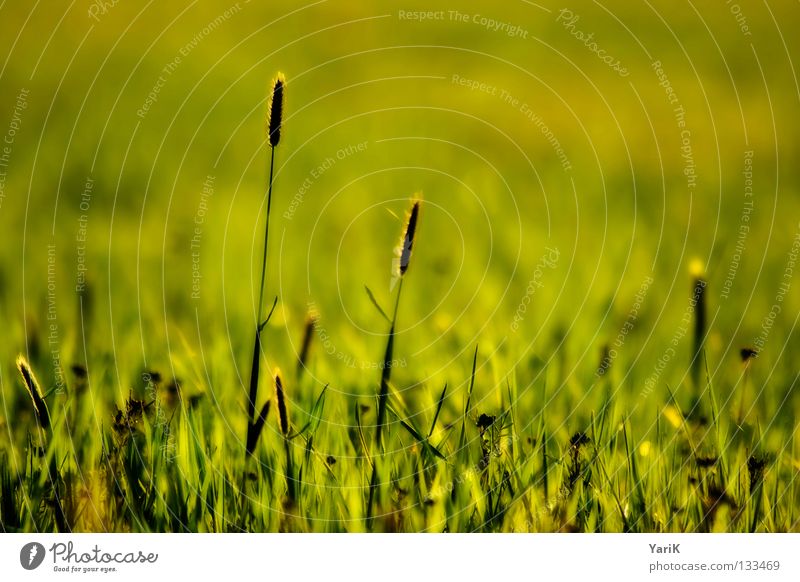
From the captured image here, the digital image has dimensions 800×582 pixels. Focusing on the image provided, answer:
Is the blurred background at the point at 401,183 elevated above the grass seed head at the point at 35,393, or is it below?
above

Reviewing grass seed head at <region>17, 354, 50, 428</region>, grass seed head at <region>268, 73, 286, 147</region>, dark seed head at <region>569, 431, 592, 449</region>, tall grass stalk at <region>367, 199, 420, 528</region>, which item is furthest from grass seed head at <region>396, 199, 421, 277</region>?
grass seed head at <region>17, 354, 50, 428</region>

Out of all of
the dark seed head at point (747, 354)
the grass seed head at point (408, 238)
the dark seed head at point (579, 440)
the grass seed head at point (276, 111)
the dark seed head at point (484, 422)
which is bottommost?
the dark seed head at point (579, 440)

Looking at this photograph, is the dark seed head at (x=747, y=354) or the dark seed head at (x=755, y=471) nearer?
the dark seed head at (x=755, y=471)

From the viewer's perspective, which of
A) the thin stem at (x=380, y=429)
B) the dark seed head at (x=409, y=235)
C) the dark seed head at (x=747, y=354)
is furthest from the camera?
the dark seed head at (x=747, y=354)

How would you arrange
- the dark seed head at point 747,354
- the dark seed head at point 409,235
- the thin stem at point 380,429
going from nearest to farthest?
A: the dark seed head at point 409,235 < the thin stem at point 380,429 < the dark seed head at point 747,354

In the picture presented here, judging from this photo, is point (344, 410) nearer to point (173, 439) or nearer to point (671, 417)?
point (173, 439)

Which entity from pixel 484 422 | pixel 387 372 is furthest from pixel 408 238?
pixel 484 422

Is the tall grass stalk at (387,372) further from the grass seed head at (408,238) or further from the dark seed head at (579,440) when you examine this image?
the dark seed head at (579,440)

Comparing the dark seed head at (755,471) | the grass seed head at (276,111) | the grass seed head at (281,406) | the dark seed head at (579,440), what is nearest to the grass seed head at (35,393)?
the grass seed head at (281,406)

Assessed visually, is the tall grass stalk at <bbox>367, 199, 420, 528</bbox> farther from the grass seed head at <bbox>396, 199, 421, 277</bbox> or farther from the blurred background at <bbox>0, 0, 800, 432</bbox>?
the blurred background at <bbox>0, 0, 800, 432</bbox>
